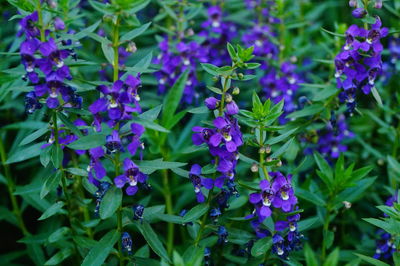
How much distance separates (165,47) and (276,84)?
115 centimetres

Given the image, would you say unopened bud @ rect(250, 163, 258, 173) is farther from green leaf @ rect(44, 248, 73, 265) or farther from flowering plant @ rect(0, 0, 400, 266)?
green leaf @ rect(44, 248, 73, 265)

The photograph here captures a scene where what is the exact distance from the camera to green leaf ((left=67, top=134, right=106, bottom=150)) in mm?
2961

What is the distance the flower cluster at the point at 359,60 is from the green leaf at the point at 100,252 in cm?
199

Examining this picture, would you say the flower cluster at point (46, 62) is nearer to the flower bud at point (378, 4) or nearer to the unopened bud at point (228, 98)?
the unopened bud at point (228, 98)

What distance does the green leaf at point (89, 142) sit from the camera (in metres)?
2.96

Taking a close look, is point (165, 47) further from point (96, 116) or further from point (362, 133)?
point (362, 133)

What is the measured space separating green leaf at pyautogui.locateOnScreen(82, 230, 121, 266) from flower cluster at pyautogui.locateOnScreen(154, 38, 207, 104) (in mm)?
2040

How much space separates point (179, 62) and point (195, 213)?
205 centimetres

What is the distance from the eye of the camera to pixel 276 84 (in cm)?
516

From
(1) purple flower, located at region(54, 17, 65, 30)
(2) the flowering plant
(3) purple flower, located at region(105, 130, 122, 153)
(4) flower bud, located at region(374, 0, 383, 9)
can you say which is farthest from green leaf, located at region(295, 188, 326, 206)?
(1) purple flower, located at region(54, 17, 65, 30)

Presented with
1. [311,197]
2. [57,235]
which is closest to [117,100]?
[57,235]

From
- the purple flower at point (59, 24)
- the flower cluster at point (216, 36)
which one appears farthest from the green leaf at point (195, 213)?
the flower cluster at point (216, 36)

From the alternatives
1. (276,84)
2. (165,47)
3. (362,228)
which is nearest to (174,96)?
(165,47)

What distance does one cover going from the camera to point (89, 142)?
3.01 metres
